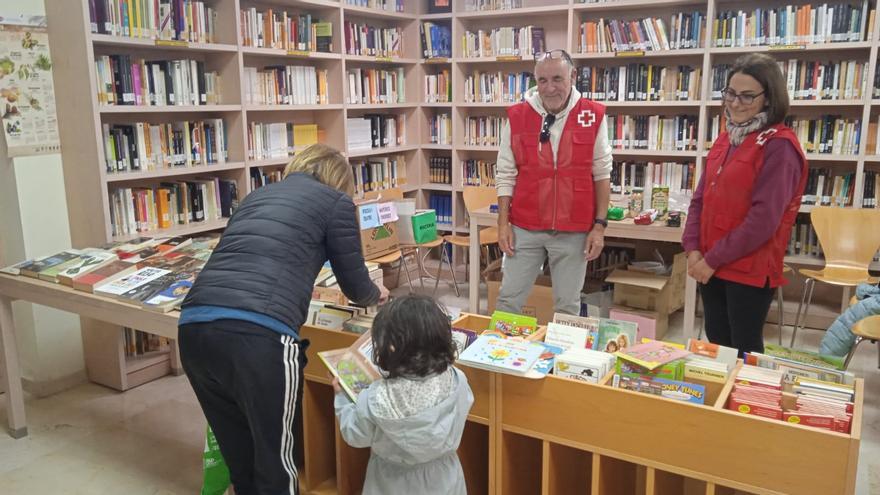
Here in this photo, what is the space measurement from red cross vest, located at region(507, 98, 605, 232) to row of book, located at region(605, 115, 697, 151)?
2.14 metres

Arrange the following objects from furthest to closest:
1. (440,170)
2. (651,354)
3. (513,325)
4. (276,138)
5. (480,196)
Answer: (440,170), (480,196), (276,138), (513,325), (651,354)

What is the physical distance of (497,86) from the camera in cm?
564

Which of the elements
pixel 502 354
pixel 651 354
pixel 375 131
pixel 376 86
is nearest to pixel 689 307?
pixel 651 354

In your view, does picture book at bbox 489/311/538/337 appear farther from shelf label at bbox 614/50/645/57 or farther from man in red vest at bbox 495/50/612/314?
shelf label at bbox 614/50/645/57

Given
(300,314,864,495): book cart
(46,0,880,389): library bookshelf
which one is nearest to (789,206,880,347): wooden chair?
(46,0,880,389): library bookshelf

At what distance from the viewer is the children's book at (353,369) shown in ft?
6.26

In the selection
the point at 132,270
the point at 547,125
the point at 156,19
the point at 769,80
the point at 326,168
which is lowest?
the point at 132,270

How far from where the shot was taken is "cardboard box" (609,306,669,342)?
13.5 ft

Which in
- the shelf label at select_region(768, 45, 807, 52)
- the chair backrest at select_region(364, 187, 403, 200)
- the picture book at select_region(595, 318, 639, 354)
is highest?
the shelf label at select_region(768, 45, 807, 52)

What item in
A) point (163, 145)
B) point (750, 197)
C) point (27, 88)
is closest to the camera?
point (750, 197)

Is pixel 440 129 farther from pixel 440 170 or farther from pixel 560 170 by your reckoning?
pixel 560 170

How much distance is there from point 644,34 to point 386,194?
2.29 m

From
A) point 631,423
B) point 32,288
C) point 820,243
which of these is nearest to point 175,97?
point 32,288

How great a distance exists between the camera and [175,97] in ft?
12.6
